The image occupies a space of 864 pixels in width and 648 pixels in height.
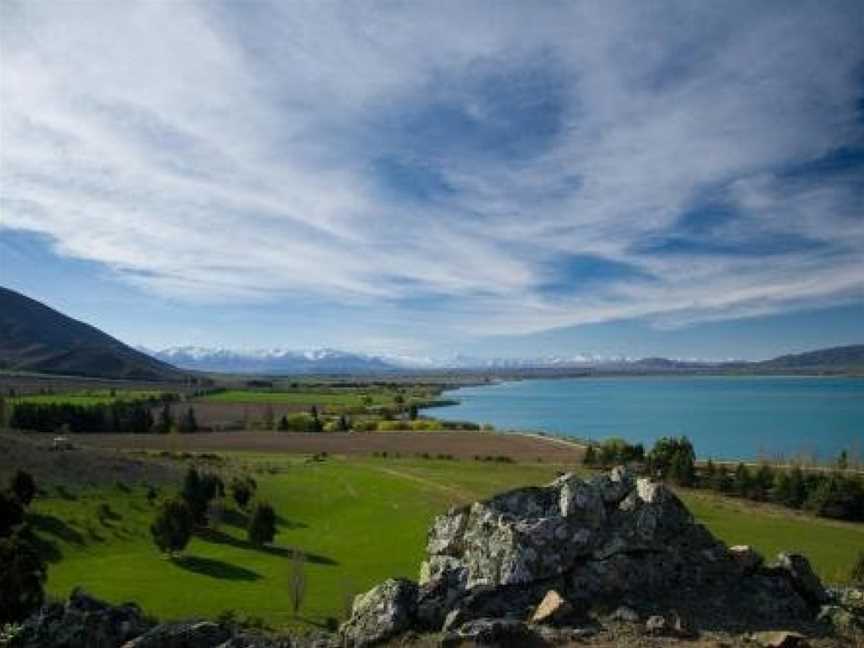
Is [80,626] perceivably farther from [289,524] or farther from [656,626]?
[289,524]

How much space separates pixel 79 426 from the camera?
443ft

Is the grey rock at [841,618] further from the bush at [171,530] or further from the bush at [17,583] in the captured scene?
the bush at [171,530]

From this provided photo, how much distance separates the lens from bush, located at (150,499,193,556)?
53250 millimetres

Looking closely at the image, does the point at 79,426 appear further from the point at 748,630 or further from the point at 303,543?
the point at 748,630

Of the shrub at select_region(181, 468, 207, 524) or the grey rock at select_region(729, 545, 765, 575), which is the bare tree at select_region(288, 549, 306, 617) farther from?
the grey rock at select_region(729, 545, 765, 575)

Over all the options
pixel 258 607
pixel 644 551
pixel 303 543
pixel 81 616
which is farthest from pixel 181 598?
pixel 644 551

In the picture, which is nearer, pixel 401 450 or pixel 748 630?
pixel 748 630

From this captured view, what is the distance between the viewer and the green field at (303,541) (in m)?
43.6

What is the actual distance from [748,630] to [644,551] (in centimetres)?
256

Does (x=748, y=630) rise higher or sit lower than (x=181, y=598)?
higher

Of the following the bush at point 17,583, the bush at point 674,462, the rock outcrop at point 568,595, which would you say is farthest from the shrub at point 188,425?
the rock outcrop at point 568,595

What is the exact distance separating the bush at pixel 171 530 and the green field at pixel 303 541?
1.16m

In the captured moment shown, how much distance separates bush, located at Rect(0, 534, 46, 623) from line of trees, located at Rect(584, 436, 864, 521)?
71367mm

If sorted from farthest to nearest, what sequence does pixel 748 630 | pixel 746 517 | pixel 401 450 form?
pixel 401 450 → pixel 746 517 → pixel 748 630
